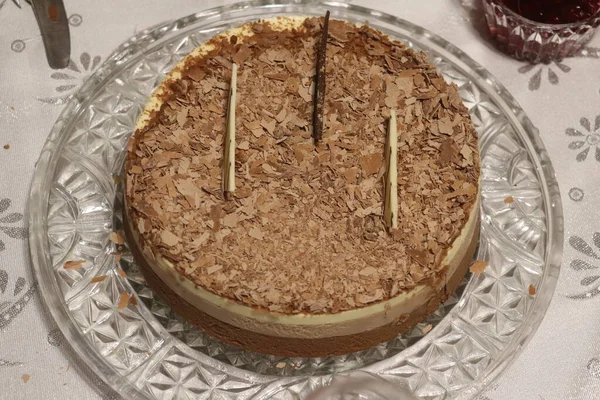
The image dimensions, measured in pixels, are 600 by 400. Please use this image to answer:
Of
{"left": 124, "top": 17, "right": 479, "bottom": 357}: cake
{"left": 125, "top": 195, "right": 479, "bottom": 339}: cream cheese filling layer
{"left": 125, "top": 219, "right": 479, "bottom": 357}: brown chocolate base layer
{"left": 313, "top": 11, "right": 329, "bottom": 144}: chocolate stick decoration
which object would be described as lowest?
Result: {"left": 125, "top": 219, "right": 479, "bottom": 357}: brown chocolate base layer

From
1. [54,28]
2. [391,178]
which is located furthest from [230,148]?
[54,28]

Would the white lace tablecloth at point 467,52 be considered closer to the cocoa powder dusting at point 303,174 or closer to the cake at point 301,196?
→ the cake at point 301,196

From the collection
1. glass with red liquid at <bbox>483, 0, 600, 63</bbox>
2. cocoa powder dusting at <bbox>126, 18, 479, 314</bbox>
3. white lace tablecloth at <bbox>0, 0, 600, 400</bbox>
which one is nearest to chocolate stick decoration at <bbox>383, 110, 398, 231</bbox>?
cocoa powder dusting at <bbox>126, 18, 479, 314</bbox>

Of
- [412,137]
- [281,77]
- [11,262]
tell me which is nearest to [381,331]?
[412,137]

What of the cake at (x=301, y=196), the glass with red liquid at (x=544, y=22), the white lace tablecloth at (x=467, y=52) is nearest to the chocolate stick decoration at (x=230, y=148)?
the cake at (x=301, y=196)

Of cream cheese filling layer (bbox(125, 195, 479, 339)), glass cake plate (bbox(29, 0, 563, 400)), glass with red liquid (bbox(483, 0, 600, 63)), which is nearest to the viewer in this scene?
cream cheese filling layer (bbox(125, 195, 479, 339))

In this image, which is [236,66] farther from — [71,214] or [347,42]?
[71,214]

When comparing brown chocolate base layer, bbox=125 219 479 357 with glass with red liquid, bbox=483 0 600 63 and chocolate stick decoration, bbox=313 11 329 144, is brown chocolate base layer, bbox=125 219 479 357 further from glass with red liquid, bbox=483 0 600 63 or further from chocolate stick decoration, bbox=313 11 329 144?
glass with red liquid, bbox=483 0 600 63
